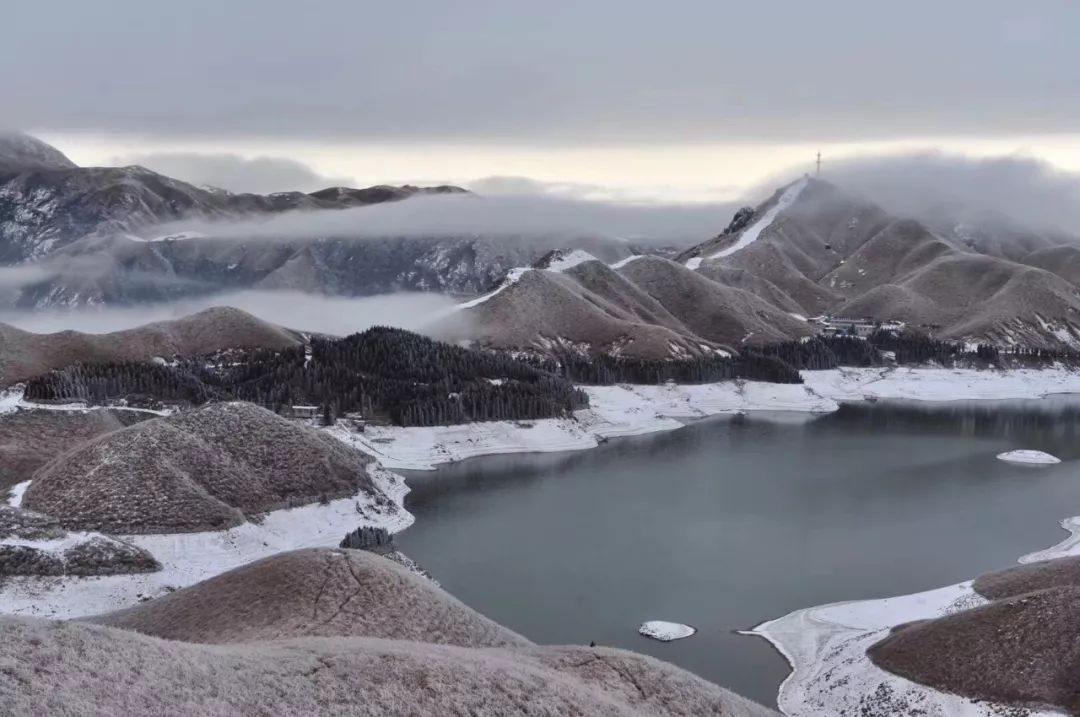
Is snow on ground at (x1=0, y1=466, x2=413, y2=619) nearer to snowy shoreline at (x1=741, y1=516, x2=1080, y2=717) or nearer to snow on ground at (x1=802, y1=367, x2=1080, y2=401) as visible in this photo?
snowy shoreline at (x1=741, y1=516, x2=1080, y2=717)

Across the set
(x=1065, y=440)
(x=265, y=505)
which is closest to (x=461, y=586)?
(x=265, y=505)

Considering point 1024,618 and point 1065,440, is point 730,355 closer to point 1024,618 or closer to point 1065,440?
point 1065,440

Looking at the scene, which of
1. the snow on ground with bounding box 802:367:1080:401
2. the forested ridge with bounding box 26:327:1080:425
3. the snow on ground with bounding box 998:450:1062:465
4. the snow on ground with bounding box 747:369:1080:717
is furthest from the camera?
the snow on ground with bounding box 802:367:1080:401

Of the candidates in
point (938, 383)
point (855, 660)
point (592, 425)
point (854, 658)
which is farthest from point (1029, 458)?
point (855, 660)

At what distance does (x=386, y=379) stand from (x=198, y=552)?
5753 cm

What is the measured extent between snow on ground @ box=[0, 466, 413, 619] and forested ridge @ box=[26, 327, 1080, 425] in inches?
1160

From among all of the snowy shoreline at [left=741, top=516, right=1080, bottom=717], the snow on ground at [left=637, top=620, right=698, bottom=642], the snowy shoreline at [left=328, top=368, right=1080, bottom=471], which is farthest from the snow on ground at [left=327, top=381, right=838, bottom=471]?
the snowy shoreline at [left=741, top=516, right=1080, bottom=717]

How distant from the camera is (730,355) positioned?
172500 millimetres

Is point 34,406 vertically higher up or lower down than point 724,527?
higher up

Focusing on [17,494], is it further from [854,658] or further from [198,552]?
[854,658]

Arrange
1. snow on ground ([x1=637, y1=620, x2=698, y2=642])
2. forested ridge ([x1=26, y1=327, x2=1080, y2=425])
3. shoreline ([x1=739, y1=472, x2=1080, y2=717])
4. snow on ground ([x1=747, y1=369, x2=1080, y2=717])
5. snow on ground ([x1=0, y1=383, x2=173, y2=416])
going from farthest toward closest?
1. forested ridge ([x1=26, y1=327, x2=1080, y2=425])
2. snow on ground ([x1=0, y1=383, x2=173, y2=416])
3. snow on ground ([x1=637, y1=620, x2=698, y2=642])
4. snow on ground ([x1=747, y1=369, x2=1080, y2=717])
5. shoreline ([x1=739, y1=472, x2=1080, y2=717])

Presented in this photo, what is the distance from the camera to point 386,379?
11969cm

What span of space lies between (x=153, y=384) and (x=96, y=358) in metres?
18.1

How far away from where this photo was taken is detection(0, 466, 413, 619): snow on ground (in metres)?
53.7
